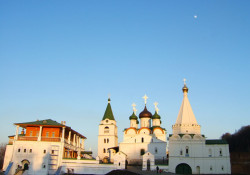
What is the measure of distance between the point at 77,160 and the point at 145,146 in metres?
12.5

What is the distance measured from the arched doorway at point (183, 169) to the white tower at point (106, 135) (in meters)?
15.8

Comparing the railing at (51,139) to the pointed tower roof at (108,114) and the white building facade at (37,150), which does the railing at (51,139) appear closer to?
the white building facade at (37,150)

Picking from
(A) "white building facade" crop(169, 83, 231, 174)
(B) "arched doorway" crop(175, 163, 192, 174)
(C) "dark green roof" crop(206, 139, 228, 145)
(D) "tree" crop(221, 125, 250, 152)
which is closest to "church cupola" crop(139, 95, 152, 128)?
(A) "white building facade" crop(169, 83, 231, 174)

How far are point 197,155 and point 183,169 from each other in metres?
2.53

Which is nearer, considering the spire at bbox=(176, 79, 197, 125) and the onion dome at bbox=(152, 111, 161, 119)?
the spire at bbox=(176, 79, 197, 125)

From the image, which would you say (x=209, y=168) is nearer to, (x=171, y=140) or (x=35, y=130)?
(x=171, y=140)

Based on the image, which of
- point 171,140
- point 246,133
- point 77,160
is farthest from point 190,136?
point 246,133

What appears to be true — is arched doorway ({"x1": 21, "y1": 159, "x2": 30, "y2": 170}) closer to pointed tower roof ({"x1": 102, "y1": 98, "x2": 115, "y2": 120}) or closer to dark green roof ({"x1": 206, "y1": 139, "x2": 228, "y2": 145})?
pointed tower roof ({"x1": 102, "y1": 98, "x2": 115, "y2": 120})

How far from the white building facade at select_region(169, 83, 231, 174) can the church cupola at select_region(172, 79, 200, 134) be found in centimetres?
49

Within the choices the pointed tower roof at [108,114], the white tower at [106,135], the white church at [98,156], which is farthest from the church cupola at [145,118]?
the white church at [98,156]

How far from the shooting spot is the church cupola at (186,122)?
32656 mm

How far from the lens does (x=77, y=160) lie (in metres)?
32.5

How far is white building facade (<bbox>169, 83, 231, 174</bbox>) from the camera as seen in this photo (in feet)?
98.1

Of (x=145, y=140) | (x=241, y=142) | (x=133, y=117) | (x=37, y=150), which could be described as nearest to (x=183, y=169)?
(x=145, y=140)
